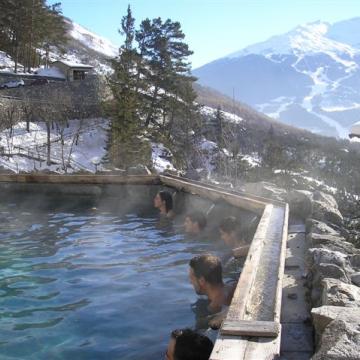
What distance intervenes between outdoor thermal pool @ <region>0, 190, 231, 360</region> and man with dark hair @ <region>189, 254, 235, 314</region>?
1.19 feet

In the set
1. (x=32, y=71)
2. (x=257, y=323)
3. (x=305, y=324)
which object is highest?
(x=32, y=71)

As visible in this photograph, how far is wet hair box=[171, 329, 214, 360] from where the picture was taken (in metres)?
2.91

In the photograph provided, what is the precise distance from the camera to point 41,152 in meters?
31.6

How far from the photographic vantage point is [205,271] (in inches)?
163

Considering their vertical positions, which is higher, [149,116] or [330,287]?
[149,116]

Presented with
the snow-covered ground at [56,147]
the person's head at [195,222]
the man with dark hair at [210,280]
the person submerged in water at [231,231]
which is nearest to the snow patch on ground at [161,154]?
the snow-covered ground at [56,147]

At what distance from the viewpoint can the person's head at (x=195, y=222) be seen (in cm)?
710

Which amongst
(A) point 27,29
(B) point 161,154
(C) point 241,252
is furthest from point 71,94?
(C) point 241,252

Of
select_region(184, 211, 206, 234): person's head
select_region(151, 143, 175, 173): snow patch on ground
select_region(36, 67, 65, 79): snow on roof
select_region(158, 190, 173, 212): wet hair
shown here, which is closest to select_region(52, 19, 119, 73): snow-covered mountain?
select_region(36, 67, 65, 79): snow on roof

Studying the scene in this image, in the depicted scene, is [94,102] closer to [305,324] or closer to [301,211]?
[301,211]

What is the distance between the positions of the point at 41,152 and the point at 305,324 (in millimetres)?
29890

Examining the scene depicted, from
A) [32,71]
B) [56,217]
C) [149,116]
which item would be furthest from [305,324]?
[32,71]

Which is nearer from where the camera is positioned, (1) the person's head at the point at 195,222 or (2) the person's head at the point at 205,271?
(2) the person's head at the point at 205,271

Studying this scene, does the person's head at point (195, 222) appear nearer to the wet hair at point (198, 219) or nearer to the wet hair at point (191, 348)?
the wet hair at point (198, 219)
